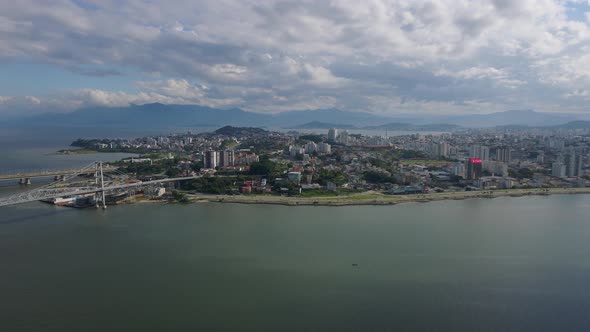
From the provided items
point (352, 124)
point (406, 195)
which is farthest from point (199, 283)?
point (352, 124)

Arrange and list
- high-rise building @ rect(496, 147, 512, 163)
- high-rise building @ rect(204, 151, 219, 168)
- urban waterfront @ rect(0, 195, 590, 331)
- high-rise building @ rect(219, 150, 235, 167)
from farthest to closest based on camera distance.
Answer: high-rise building @ rect(496, 147, 512, 163)
high-rise building @ rect(219, 150, 235, 167)
high-rise building @ rect(204, 151, 219, 168)
urban waterfront @ rect(0, 195, 590, 331)

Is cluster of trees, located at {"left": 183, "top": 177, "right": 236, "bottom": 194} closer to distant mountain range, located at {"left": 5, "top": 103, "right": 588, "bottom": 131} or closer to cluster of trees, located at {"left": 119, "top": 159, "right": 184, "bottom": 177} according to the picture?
cluster of trees, located at {"left": 119, "top": 159, "right": 184, "bottom": 177}

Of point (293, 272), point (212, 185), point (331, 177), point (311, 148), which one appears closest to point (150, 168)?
point (212, 185)

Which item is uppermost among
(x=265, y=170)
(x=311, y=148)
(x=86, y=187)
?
(x=311, y=148)

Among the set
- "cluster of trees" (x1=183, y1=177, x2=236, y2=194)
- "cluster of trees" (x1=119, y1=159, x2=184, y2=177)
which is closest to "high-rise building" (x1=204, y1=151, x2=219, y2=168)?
"cluster of trees" (x1=119, y1=159, x2=184, y2=177)

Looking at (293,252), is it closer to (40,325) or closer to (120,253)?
(120,253)

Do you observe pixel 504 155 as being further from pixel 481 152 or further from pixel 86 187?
pixel 86 187
